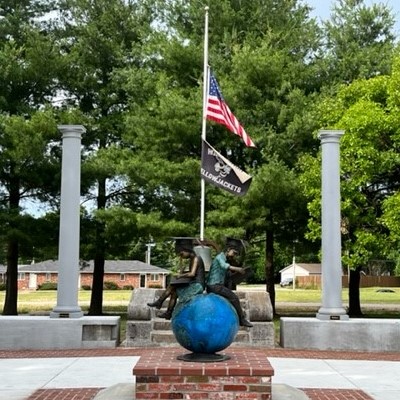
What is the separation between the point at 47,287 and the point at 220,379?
65131mm

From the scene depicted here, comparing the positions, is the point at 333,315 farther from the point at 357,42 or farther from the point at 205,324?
the point at 357,42

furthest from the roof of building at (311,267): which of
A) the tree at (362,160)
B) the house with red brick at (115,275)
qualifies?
the tree at (362,160)

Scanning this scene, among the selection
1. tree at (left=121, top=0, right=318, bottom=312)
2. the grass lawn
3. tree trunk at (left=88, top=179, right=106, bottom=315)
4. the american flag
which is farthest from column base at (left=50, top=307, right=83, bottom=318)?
tree trunk at (left=88, top=179, right=106, bottom=315)

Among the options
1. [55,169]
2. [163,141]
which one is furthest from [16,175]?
[163,141]

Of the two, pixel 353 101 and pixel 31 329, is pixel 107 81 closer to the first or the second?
pixel 353 101

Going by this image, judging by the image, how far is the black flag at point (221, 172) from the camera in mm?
13977

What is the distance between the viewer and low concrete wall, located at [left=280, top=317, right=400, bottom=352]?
44.6 feet

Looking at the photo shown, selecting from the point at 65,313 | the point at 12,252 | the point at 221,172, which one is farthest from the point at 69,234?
the point at 12,252

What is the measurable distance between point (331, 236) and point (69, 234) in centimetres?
584

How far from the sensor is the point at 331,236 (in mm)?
14469

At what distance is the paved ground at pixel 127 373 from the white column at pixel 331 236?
126cm

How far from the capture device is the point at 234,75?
73.2ft

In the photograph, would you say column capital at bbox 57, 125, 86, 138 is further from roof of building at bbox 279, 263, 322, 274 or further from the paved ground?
roof of building at bbox 279, 263, 322, 274

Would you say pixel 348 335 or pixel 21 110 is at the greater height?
pixel 21 110
